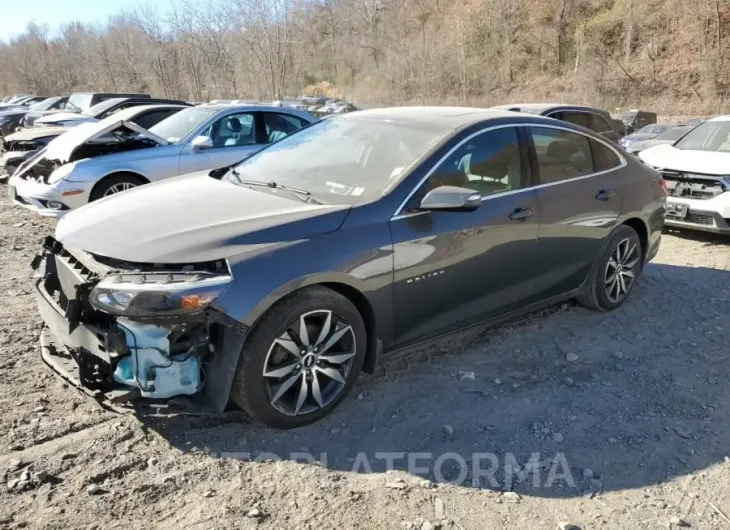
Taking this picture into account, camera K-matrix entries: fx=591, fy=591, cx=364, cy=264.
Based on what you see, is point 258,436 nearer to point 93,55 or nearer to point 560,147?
point 560,147

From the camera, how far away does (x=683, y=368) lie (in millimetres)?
4152

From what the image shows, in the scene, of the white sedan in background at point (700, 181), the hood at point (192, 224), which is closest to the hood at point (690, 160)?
the white sedan in background at point (700, 181)

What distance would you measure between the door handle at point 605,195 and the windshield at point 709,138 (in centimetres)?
408

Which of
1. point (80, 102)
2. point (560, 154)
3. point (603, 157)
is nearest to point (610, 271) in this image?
point (603, 157)

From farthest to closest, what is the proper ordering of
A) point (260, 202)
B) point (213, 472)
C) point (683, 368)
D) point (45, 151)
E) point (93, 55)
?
point (93, 55) → point (45, 151) → point (683, 368) → point (260, 202) → point (213, 472)

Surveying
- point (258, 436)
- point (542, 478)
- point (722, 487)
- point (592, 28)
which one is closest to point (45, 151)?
point (258, 436)

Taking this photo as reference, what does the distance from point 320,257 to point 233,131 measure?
228 inches

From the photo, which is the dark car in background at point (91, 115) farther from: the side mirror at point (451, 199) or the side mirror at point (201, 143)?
the side mirror at point (451, 199)

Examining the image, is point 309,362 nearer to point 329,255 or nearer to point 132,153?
point 329,255

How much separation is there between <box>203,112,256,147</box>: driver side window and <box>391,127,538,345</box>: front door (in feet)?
16.8

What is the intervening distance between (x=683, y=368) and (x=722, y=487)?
1344 millimetres

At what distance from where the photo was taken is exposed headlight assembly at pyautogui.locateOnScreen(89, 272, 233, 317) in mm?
2693

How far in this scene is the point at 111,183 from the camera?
24.2ft

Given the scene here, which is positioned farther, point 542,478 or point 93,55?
point 93,55
